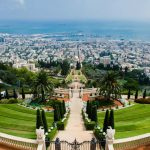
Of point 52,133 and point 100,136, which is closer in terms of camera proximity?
point 100,136

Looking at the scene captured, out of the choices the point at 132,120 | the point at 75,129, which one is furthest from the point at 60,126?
the point at 132,120

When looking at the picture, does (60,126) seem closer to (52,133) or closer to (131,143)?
(52,133)

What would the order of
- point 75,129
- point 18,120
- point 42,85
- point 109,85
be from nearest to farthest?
point 75,129
point 18,120
point 109,85
point 42,85

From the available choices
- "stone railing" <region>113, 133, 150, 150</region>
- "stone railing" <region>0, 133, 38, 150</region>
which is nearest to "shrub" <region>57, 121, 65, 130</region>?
"stone railing" <region>0, 133, 38, 150</region>

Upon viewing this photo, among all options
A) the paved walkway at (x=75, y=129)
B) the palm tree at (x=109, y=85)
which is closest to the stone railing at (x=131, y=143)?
the paved walkway at (x=75, y=129)

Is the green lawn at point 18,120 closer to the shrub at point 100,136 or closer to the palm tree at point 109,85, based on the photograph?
the shrub at point 100,136

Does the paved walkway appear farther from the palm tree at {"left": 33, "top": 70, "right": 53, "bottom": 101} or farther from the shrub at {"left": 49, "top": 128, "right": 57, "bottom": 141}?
the palm tree at {"left": 33, "top": 70, "right": 53, "bottom": 101}
